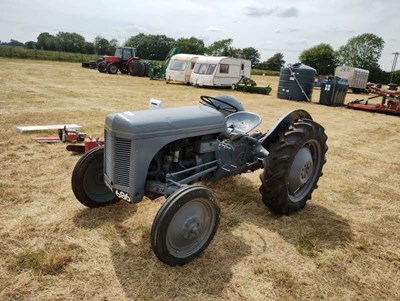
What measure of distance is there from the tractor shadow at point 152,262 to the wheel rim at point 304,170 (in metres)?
1.02

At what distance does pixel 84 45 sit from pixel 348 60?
56.6m

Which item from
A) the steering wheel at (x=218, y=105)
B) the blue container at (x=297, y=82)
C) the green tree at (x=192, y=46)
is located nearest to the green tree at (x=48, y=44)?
the green tree at (x=192, y=46)

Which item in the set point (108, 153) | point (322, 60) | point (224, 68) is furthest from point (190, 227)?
point (322, 60)

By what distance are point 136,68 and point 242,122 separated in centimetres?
2214

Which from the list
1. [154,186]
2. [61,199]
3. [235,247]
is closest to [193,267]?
[235,247]

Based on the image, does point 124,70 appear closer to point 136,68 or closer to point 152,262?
point 136,68

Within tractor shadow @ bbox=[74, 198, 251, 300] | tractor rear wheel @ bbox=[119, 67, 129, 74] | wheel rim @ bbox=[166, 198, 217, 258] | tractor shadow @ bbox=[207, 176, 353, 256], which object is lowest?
tractor shadow @ bbox=[74, 198, 251, 300]

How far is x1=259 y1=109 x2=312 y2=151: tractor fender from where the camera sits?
154 inches

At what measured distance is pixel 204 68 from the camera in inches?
770

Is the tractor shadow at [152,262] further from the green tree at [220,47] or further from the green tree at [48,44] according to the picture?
the green tree at [220,47]

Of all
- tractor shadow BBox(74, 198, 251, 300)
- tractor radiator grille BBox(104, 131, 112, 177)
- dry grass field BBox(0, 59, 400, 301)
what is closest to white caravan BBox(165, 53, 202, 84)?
dry grass field BBox(0, 59, 400, 301)

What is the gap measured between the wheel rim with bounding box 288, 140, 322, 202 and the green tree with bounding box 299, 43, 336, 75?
62.7 meters

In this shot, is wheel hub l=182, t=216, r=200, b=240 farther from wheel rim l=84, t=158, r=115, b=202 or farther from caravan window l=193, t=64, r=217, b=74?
caravan window l=193, t=64, r=217, b=74

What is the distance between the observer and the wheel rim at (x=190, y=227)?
277 centimetres
